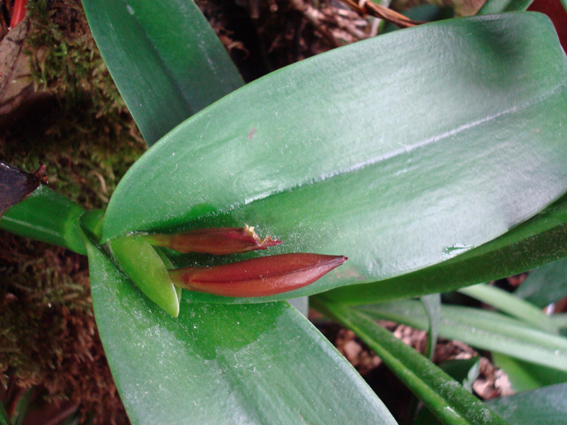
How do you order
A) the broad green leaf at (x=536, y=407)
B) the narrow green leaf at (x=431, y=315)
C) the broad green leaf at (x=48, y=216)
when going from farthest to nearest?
the narrow green leaf at (x=431, y=315) < the broad green leaf at (x=536, y=407) < the broad green leaf at (x=48, y=216)

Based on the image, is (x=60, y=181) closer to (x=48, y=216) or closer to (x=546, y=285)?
(x=48, y=216)

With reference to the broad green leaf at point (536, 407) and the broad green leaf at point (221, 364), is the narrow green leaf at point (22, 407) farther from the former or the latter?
the broad green leaf at point (536, 407)

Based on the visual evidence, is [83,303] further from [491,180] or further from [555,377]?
[555,377]

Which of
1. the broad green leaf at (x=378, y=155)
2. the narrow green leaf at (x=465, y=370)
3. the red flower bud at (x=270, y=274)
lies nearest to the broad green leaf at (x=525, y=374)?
the narrow green leaf at (x=465, y=370)

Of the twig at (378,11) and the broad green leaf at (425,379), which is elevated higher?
the twig at (378,11)

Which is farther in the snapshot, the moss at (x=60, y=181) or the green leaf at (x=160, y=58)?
the moss at (x=60, y=181)

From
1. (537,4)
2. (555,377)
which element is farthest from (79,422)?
(537,4)

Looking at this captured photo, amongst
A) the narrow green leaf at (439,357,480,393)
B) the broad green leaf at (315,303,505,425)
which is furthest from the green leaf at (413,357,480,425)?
the broad green leaf at (315,303,505,425)

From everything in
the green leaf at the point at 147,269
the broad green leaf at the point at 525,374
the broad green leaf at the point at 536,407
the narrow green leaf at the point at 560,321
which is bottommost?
the broad green leaf at the point at 525,374
